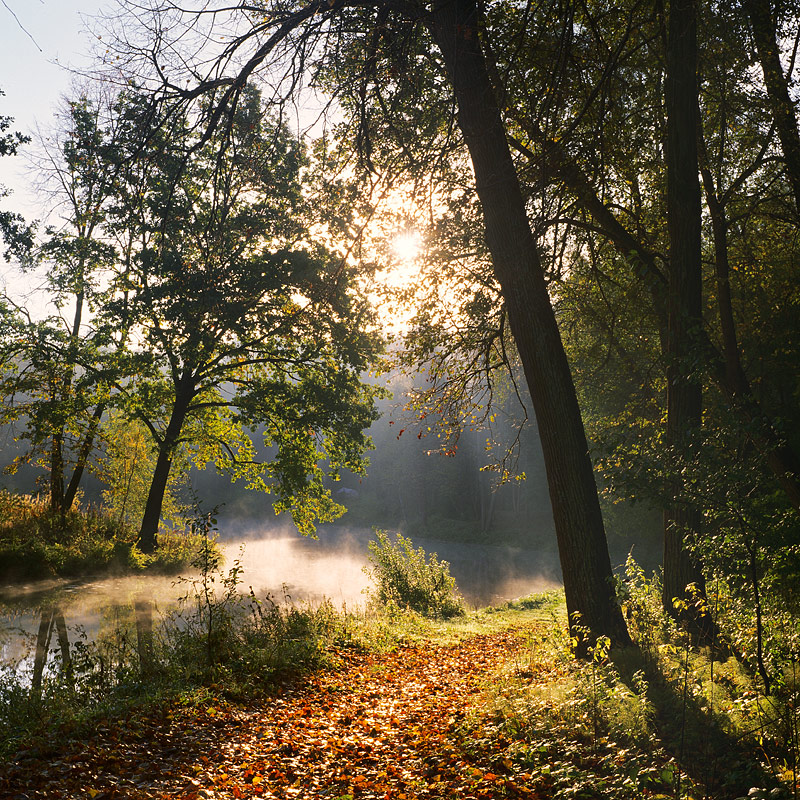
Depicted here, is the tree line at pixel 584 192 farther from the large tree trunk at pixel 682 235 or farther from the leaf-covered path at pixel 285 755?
the leaf-covered path at pixel 285 755

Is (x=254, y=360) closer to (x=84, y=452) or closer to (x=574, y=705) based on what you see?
(x=84, y=452)

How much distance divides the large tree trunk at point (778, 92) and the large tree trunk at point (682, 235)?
5.72ft

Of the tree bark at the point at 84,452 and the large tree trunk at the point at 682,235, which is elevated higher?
the large tree trunk at the point at 682,235

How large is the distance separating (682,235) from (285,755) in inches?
276

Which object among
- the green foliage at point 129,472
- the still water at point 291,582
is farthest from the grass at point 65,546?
the green foliage at point 129,472

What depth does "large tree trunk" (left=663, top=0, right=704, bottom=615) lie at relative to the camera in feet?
22.3

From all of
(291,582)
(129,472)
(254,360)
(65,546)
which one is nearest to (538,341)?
(254,360)

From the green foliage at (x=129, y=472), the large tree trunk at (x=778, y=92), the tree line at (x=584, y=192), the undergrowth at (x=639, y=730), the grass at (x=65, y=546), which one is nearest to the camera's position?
the undergrowth at (x=639, y=730)

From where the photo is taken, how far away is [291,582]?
18.6 meters

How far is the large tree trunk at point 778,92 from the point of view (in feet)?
25.4

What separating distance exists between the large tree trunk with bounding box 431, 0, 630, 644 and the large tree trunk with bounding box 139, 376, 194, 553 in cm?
1252

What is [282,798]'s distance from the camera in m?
3.66

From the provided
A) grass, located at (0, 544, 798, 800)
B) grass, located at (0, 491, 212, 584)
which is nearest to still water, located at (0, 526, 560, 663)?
grass, located at (0, 491, 212, 584)

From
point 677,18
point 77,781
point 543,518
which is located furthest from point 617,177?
point 543,518
